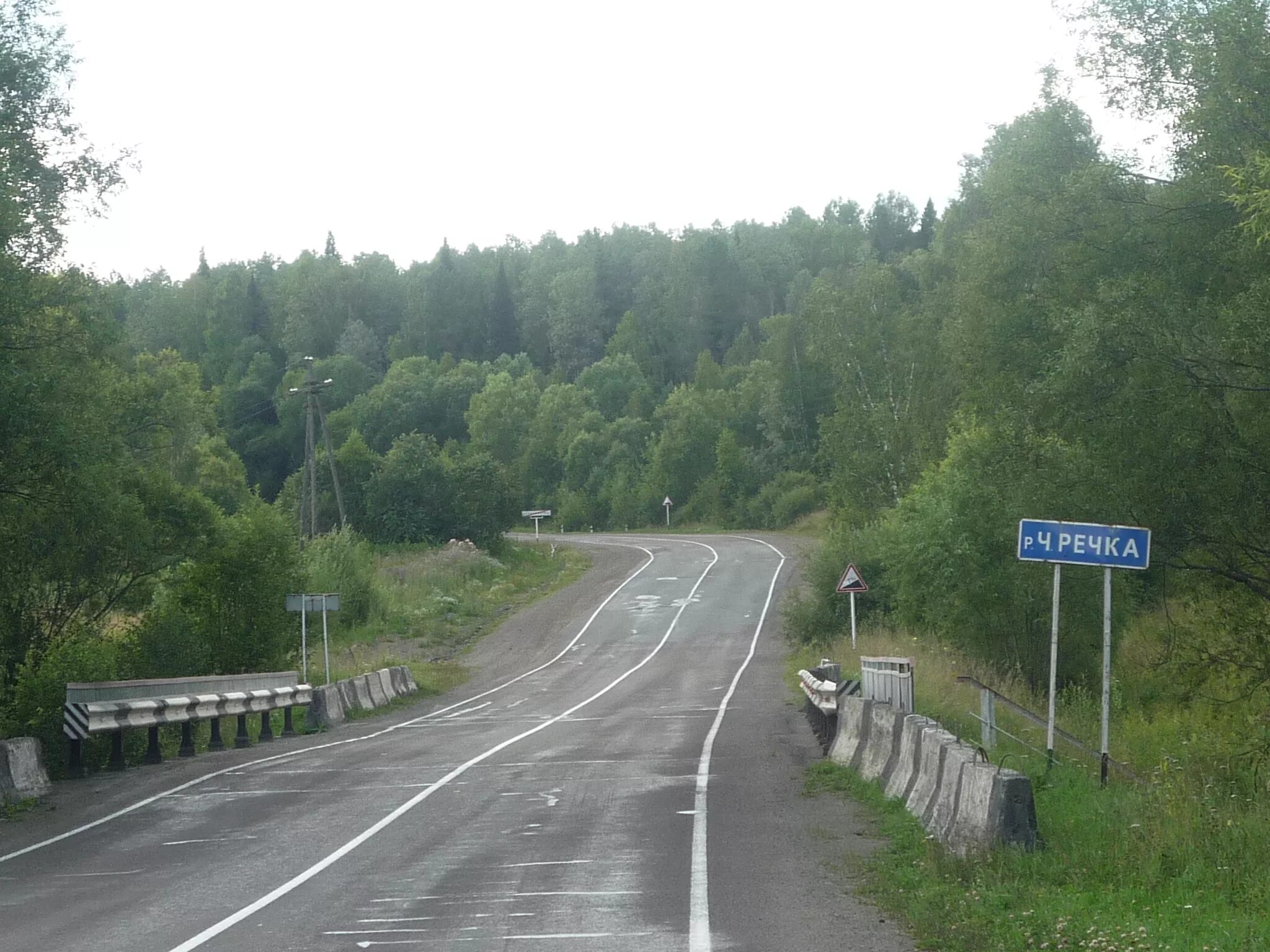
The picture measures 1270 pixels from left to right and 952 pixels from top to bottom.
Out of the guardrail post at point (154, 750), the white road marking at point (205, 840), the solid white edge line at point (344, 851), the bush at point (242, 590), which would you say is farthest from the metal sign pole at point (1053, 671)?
the bush at point (242, 590)

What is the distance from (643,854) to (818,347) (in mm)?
51937

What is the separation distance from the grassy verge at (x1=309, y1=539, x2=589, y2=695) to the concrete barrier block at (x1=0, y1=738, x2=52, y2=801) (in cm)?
1669

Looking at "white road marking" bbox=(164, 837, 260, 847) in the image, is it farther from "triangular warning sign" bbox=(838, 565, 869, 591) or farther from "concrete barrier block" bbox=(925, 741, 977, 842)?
"triangular warning sign" bbox=(838, 565, 869, 591)

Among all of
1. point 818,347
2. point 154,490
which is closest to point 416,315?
point 818,347

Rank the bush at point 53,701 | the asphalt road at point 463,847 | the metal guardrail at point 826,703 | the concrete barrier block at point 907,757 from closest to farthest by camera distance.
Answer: the asphalt road at point 463,847
the concrete barrier block at point 907,757
the bush at point 53,701
the metal guardrail at point 826,703

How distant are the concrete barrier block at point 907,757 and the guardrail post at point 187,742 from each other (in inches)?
483

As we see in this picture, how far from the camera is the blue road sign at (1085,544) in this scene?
1366 centimetres

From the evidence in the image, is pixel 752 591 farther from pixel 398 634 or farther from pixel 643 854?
pixel 643 854

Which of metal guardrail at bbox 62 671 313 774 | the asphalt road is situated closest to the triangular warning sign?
the asphalt road

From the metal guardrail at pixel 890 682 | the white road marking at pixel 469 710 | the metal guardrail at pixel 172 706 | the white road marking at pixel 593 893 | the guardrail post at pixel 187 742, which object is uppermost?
the metal guardrail at pixel 890 682

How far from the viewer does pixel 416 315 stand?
160 metres

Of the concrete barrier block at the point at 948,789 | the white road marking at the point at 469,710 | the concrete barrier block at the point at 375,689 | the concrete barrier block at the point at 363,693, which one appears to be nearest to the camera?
the concrete barrier block at the point at 948,789

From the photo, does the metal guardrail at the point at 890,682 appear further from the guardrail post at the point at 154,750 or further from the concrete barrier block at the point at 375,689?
the concrete barrier block at the point at 375,689

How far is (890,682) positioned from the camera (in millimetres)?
18406
